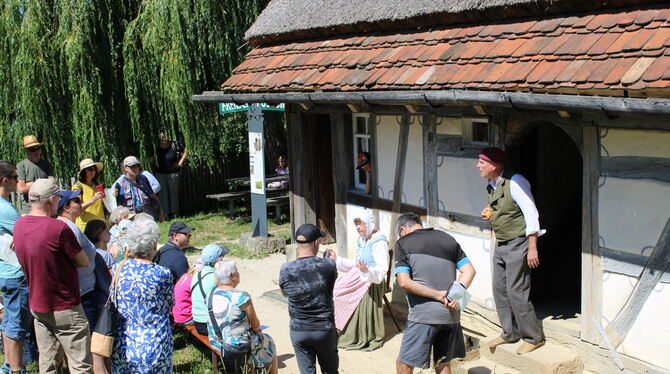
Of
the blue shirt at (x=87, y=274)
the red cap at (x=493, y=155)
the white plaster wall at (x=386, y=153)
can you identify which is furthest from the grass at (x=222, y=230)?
the red cap at (x=493, y=155)

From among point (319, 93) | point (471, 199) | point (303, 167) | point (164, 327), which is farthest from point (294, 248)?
point (164, 327)

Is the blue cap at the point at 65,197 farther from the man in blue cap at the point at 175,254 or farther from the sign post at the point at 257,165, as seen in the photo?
the sign post at the point at 257,165

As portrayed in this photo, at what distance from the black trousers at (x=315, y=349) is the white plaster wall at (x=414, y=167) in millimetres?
2606

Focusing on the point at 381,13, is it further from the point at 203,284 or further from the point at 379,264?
the point at 203,284

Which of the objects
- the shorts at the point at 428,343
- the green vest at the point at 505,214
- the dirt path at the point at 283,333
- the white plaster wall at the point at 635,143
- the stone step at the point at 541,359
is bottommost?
the dirt path at the point at 283,333

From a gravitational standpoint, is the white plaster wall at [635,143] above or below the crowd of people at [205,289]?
above

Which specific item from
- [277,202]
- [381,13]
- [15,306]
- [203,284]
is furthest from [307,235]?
[277,202]

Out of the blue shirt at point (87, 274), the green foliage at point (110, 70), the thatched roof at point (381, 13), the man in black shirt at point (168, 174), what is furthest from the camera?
the man in black shirt at point (168, 174)

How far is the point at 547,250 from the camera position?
306 inches

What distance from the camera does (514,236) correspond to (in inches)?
225

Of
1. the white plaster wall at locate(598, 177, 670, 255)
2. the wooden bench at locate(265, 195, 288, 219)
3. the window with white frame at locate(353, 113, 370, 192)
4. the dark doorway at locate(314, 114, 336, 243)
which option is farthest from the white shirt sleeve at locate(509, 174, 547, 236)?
the wooden bench at locate(265, 195, 288, 219)

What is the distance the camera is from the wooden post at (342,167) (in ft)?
27.8

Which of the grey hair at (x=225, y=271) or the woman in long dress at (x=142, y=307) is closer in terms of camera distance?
the woman in long dress at (x=142, y=307)

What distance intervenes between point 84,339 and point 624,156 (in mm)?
4288
